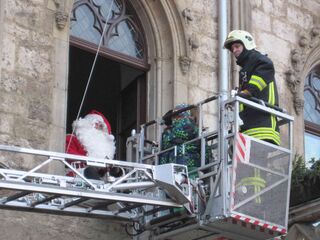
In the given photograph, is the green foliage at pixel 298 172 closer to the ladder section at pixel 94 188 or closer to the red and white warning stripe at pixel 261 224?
the red and white warning stripe at pixel 261 224

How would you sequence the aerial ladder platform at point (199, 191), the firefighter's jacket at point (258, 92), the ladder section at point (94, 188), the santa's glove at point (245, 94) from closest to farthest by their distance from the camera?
1. the ladder section at point (94, 188)
2. the aerial ladder platform at point (199, 191)
3. the santa's glove at point (245, 94)
4. the firefighter's jacket at point (258, 92)

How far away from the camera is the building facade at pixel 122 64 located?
459 inches

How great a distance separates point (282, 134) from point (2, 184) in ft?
18.3

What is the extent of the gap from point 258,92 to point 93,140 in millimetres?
2206

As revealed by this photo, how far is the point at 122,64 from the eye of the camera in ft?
45.0

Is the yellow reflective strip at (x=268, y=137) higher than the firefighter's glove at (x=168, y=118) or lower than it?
lower

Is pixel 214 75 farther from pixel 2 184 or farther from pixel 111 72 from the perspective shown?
pixel 2 184

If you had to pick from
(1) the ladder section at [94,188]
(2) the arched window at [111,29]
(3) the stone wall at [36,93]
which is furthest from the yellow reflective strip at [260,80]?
(2) the arched window at [111,29]

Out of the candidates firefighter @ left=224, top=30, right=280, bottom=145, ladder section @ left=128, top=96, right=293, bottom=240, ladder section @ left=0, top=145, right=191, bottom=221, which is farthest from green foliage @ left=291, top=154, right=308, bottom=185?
ladder section @ left=0, top=145, right=191, bottom=221

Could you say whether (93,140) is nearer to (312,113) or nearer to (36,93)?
(36,93)

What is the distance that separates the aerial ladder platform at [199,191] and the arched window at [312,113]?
4459mm

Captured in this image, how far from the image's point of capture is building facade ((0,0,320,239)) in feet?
38.2

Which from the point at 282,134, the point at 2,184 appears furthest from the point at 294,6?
the point at 2,184

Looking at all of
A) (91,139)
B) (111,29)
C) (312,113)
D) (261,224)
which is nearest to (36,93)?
(91,139)
